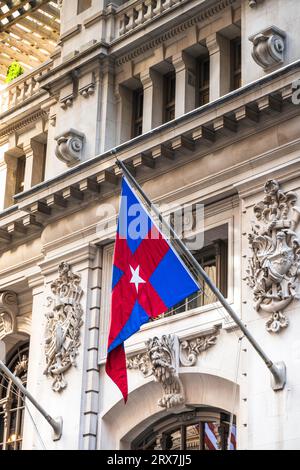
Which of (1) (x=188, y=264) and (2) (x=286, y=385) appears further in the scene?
(1) (x=188, y=264)

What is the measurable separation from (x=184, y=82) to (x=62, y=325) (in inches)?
276

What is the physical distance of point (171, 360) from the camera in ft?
95.1

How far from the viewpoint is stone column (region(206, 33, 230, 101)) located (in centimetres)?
3095

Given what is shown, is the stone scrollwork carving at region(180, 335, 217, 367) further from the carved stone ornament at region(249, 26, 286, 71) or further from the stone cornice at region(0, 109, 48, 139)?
the stone cornice at region(0, 109, 48, 139)

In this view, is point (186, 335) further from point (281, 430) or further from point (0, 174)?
point (0, 174)

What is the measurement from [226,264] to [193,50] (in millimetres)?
6167

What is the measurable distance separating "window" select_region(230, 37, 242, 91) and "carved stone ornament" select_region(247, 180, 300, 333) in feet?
14.0

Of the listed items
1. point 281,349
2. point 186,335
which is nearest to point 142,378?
point 186,335

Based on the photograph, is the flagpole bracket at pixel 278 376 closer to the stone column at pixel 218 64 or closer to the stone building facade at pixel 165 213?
the stone building facade at pixel 165 213

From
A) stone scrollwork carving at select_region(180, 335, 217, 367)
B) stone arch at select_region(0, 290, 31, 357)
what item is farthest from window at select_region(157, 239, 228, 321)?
stone arch at select_region(0, 290, 31, 357)

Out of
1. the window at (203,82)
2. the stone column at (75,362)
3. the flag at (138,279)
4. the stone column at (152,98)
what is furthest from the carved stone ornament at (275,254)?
the stone column at (152,98)

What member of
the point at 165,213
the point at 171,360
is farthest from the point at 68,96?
the point at 171,360

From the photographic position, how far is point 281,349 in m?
26.4

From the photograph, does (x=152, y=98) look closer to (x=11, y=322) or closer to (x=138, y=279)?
Answer: (x=138, y=279)
